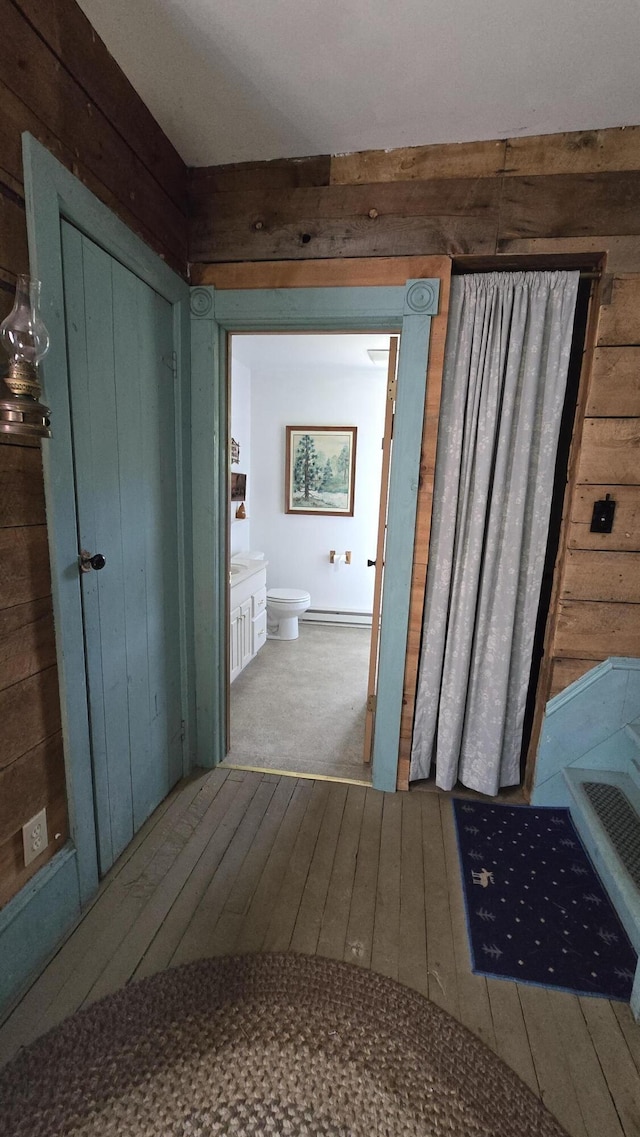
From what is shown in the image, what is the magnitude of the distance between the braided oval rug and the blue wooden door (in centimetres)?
54

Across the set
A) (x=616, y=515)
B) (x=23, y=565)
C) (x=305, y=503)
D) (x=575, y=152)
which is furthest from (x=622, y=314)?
(x=305, y=503)

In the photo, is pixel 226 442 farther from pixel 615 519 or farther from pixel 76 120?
pixel 615 519

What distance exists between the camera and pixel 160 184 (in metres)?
1.64

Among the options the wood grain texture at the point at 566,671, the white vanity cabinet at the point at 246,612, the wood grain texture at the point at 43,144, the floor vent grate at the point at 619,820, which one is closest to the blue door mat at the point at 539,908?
the floor vent grate at the point at 619,820

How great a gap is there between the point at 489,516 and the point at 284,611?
7.94ft

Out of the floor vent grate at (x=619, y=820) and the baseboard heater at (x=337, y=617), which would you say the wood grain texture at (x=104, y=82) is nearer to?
the floor vent grate at (x=619, y=820)

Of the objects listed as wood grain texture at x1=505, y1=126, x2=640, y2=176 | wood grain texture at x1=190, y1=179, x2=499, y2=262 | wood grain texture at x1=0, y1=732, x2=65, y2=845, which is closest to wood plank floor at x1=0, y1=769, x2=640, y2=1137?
wood grain texture at x1=0, y1=732, x2=65, y2=845

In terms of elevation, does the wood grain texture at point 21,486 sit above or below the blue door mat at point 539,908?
above

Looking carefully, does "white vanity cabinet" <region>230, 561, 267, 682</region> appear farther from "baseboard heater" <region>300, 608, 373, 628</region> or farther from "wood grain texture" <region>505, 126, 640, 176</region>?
"wood grain texture" <region>505, 126, 640, 176</region>

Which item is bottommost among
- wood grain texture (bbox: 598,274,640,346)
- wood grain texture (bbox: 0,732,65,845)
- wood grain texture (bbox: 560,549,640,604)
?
wood grain texture (bbox: 0,732,65,845)

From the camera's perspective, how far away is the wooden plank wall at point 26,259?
1.07m

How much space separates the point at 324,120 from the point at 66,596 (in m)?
1.80

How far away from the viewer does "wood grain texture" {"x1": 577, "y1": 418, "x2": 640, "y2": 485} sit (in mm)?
1729

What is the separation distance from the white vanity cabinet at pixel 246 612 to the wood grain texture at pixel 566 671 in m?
1.87
